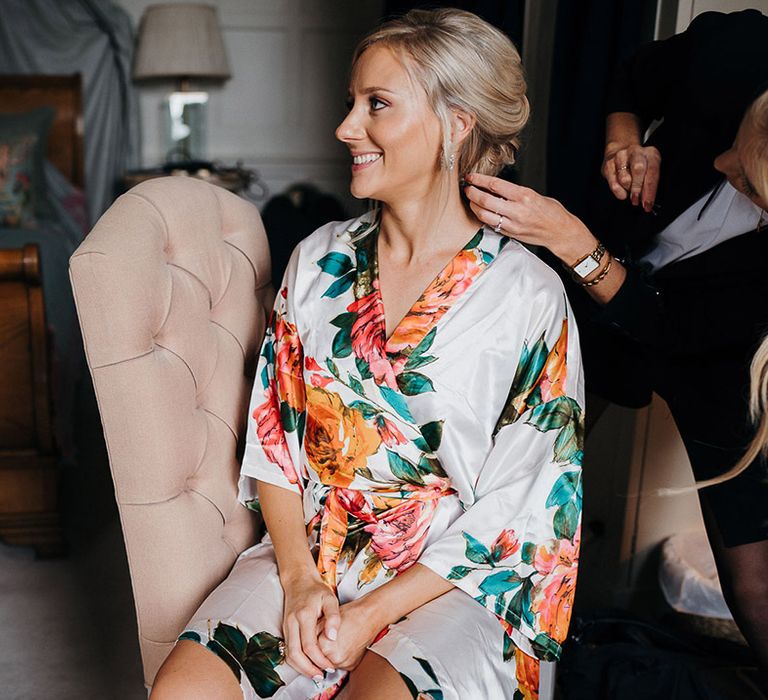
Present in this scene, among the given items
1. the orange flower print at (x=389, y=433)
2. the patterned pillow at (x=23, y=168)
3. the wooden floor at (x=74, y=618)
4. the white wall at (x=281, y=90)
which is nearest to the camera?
the orange flower print at (x=389, y=433)

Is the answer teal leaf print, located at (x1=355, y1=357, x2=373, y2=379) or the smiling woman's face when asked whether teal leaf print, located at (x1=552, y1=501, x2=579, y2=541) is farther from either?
the smiling woman's face

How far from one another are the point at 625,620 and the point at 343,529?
83 cm

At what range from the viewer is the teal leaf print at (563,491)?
1.19 meters

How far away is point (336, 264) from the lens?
1.36 m

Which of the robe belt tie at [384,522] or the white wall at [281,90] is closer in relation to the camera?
the robe belt tie at [384,522]

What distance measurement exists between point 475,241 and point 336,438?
357mm

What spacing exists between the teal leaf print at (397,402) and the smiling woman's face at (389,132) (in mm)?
296

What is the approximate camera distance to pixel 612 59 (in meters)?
1.88

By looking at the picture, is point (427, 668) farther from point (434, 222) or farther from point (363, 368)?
point (434, 222)

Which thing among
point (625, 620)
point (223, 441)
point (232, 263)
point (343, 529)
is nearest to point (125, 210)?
point (232, 263)

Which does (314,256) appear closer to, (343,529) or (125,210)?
(125,210)

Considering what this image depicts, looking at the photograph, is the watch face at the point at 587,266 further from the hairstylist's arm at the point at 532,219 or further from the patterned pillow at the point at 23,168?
the patterned pillow at the point at 23,168

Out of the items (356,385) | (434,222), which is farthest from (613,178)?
(356,385)

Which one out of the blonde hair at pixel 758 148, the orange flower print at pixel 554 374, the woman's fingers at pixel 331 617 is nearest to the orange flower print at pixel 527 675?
the woman's fingers at pixel 331 617
